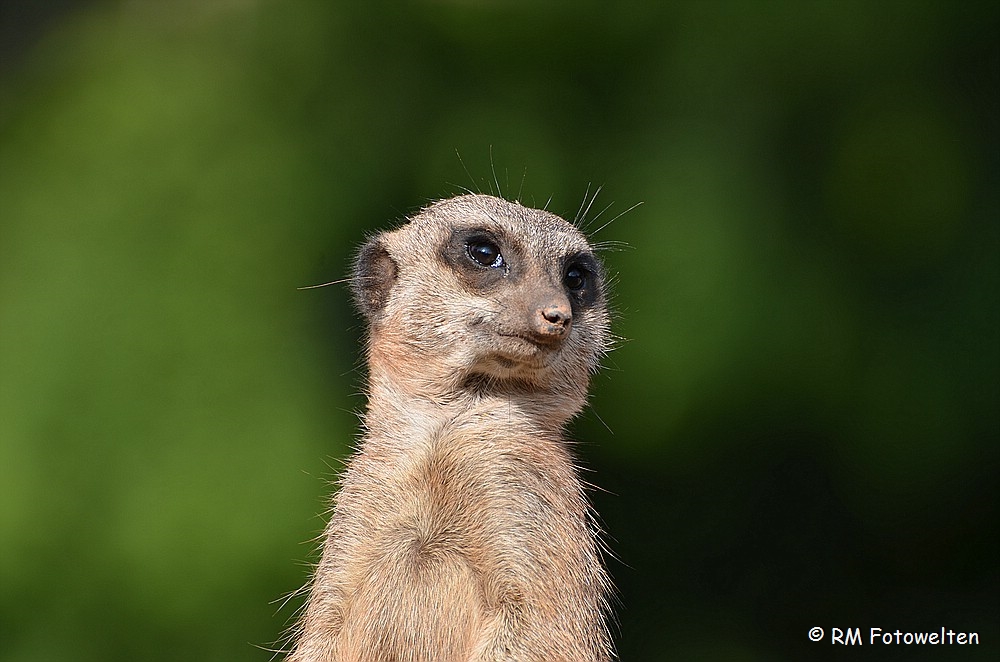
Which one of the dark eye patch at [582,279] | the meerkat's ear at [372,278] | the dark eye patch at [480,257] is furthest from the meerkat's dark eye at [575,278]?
the meerkat's ear at [372,278]

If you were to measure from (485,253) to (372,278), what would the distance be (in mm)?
259

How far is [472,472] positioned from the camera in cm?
182

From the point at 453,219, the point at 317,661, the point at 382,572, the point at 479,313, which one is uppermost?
the point at 453,219

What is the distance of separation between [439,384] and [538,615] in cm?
42

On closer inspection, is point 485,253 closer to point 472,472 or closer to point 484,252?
point 484,252

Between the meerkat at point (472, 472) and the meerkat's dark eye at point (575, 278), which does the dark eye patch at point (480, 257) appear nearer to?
the meerkat at point (472, 472)

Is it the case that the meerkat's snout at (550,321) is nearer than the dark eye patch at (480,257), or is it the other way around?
the meerkat's snout at (550,321)

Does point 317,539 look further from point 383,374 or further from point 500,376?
point 500,376

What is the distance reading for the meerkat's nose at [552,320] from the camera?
170cm

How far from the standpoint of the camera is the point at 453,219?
6.53 feet

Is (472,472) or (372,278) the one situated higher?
(372,278)

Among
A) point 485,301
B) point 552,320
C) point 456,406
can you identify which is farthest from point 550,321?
point 456,406

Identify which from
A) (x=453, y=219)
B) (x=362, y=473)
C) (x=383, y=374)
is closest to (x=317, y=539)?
(x=362, y=473)

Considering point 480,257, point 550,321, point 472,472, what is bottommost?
point 472,472
